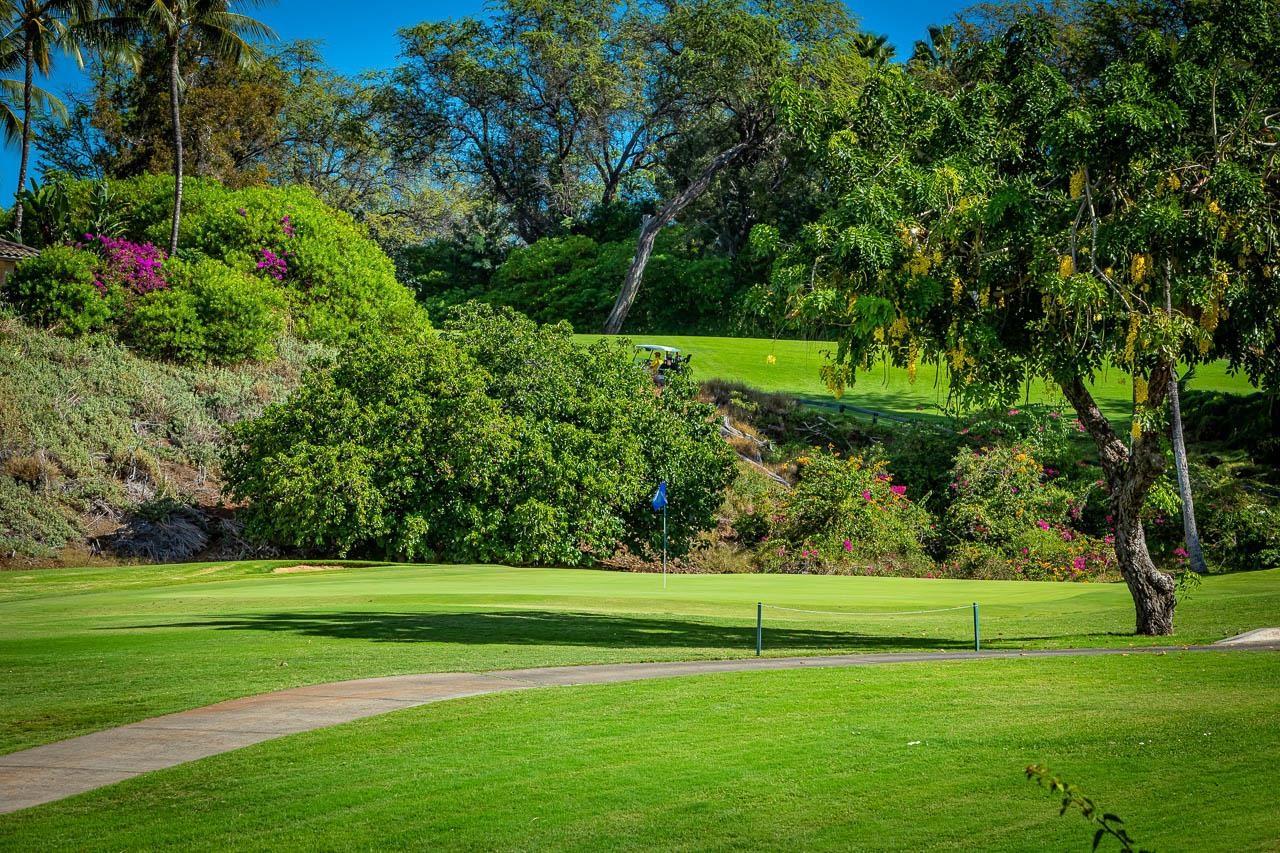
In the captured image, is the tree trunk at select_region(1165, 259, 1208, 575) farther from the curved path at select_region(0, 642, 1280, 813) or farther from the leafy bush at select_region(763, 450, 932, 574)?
the curved path at select_region(0, 642, 1280, 813)

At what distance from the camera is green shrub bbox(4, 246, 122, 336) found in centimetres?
3906

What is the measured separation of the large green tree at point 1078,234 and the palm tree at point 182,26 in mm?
30731

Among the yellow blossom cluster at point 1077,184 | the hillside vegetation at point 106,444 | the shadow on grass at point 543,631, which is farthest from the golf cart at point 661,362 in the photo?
the yellow blossom cluster at point 1077,184

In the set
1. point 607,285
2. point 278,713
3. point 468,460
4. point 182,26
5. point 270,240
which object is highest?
point 182,26

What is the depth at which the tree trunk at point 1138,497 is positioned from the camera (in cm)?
1717

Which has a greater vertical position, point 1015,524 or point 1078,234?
point 1078,234

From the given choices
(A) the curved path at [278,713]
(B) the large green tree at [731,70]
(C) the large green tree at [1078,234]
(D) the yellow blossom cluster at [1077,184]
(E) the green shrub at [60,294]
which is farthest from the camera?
(B) the large green tree at [731,70]

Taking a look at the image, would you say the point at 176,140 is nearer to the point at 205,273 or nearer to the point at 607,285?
the point at 205,273

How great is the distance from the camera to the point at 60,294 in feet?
129

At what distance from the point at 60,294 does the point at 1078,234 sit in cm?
3389

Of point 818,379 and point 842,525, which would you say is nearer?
point 842,525

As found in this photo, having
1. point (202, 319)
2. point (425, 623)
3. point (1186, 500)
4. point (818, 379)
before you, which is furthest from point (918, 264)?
point (818, 379)

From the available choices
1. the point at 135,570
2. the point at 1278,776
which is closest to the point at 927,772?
the point at 1278,776

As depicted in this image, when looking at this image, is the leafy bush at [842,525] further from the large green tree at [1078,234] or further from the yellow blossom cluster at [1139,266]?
the yellow blossom cluster at [1139,266]
